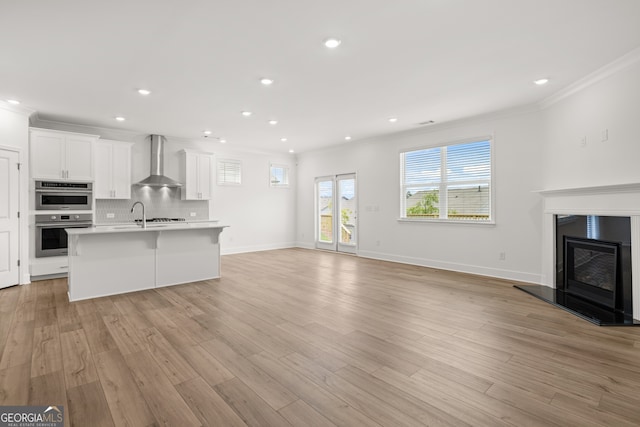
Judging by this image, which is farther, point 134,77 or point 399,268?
point 399,268

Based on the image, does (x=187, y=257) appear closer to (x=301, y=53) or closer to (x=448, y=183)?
(x=301, y=53)

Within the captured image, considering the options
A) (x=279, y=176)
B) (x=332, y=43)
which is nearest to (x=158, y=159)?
(x=279, y=176)

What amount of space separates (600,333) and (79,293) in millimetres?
5810

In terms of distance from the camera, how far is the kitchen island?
4.04 metres

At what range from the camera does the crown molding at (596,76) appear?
130 inches

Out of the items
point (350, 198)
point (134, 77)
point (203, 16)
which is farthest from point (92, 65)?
point (350, 198)

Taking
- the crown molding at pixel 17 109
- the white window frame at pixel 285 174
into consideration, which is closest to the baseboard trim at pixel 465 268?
the white window frame at pixel 285 174

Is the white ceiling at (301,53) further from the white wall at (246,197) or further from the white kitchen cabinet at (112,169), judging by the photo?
the white wall at (246,197)

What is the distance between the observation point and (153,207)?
22.4 ft

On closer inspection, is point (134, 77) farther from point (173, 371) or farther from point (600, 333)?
point (600, 333)

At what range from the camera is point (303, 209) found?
917 centimetres

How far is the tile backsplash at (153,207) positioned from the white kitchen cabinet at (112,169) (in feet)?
1.05

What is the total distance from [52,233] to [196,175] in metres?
2.78

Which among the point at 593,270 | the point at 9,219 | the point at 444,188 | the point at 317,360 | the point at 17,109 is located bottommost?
the point at 317,360
